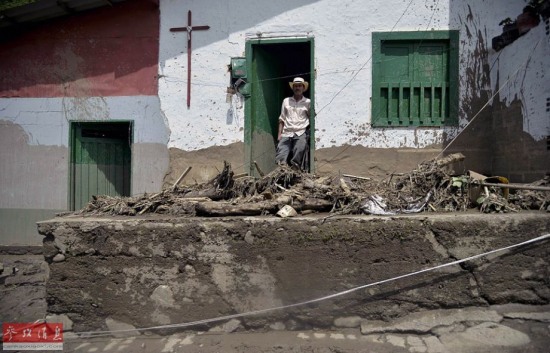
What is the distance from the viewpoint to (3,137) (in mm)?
6645

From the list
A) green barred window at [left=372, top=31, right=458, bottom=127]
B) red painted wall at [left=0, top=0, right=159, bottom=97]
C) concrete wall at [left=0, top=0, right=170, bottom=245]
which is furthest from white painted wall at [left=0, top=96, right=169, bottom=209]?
green barred window at [left=372, top=31, right=458, bottom=127]

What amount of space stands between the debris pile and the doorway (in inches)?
55.6

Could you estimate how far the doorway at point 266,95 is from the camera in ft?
19.2

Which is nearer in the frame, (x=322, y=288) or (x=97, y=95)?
(x=322, y=288)

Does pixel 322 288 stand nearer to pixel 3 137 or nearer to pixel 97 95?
pixel 97 95

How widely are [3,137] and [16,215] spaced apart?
1299 mm

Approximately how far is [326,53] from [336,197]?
8.79 feet

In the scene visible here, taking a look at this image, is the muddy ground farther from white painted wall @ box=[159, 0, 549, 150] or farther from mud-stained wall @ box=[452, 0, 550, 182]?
white painted wall @ box=[159, 0, 549, 150]

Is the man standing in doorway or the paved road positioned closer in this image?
the paved road

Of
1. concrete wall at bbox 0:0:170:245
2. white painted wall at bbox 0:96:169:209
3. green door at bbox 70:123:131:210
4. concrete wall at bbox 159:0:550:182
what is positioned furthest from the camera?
green door at bbox 70:123:131:210

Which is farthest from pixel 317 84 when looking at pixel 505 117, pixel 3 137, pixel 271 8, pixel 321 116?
pixel 3 137

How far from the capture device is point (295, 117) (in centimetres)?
575

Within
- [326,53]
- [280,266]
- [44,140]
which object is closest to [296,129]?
[326,53]

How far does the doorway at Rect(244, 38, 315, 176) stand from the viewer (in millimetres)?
5855
